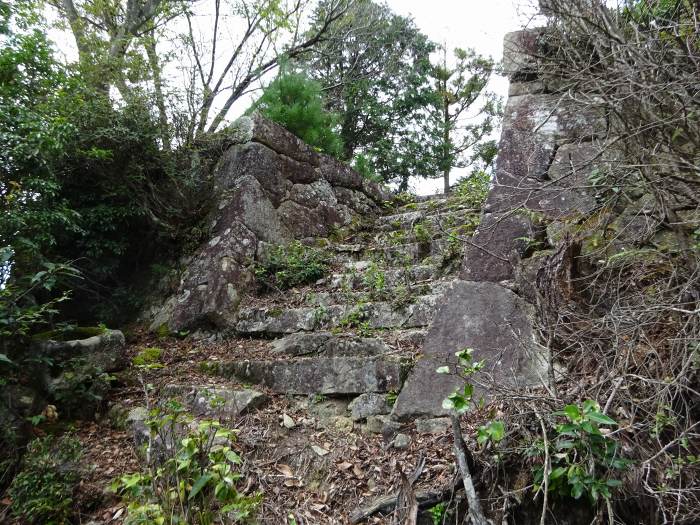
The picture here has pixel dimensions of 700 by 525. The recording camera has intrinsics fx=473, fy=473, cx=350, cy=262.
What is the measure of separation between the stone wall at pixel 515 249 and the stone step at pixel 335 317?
422 mm

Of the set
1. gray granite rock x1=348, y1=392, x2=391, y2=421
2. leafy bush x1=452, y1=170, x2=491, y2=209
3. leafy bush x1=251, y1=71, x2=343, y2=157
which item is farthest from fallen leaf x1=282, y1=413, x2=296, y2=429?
leafy bush x1=251, y1=71, x2=343, y2=157

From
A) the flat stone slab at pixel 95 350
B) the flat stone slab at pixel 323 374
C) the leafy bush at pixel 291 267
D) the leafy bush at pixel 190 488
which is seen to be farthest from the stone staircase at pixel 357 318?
the leafy bush at pixel 190 488

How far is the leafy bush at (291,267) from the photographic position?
416 cm

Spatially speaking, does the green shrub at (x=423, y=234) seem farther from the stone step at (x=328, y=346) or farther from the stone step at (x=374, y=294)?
the stone step at (x=328, y=346)

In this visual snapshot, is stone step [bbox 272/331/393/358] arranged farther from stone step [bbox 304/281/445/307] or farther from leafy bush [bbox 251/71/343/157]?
leafy bush [bbox 251/71/343/157]

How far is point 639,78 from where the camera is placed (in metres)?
2.01

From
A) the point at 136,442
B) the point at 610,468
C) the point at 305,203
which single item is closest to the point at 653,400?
the point at 610,468

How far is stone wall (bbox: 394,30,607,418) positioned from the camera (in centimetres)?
225

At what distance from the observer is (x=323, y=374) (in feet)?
9.20

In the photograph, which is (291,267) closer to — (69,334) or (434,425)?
(69,334)

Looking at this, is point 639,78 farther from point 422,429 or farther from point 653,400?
point 422,429

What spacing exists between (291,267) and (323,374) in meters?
1.60

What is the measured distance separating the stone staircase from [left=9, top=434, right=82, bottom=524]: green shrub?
3.29 ft

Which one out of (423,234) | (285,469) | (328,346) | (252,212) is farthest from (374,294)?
(252,212)
